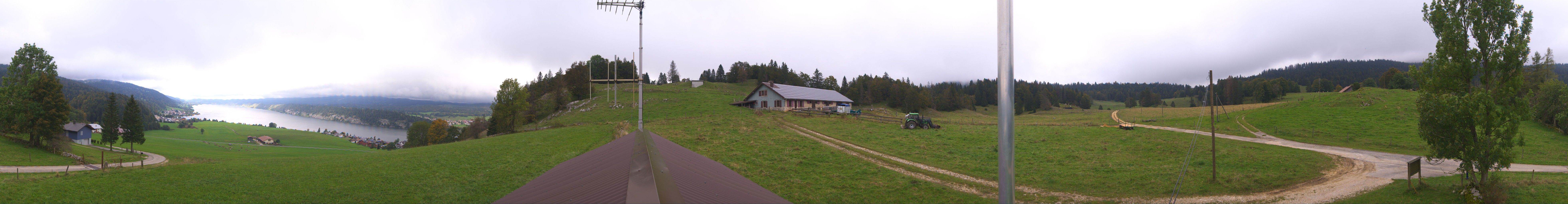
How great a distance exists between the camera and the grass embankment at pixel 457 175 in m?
14.2

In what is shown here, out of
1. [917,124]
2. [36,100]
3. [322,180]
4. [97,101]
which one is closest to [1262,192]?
[917,124]

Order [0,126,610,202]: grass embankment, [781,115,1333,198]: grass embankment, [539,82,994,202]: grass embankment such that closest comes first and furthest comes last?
1. [539,82,994,202]: grass embankment
2. [0,126,610,202]: grass embankment
3. [781,115,1333,198]: grass embankment

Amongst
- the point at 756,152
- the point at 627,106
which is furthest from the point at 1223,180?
the point at 627,106

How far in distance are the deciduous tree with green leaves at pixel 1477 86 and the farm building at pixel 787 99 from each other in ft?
149

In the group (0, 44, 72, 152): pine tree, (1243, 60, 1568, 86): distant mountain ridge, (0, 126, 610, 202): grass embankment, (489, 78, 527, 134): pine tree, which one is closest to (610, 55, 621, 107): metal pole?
(489, 78, 527, 134): pine tree

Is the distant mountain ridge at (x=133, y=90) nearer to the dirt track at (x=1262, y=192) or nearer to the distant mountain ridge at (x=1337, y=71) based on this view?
the dirt track at (x=1262, y=192)

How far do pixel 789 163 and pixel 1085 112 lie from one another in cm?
8813

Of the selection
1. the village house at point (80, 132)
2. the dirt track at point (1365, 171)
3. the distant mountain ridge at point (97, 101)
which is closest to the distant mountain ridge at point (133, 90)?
the distant mountain ridge at point (97, 101)

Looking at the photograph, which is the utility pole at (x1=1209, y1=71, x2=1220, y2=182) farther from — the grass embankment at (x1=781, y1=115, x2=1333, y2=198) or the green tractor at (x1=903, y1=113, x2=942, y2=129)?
the green tractor at (x1=903, y1=113, x2=942, y2=129)

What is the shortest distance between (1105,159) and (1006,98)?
22.4 meters

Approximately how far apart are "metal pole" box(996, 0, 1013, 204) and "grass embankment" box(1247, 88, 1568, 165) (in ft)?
106

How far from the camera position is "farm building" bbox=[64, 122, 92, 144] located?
4603 cm

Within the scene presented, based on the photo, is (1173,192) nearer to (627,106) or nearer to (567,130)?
(567,130)

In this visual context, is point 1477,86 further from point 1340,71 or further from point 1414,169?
point 1340,71
